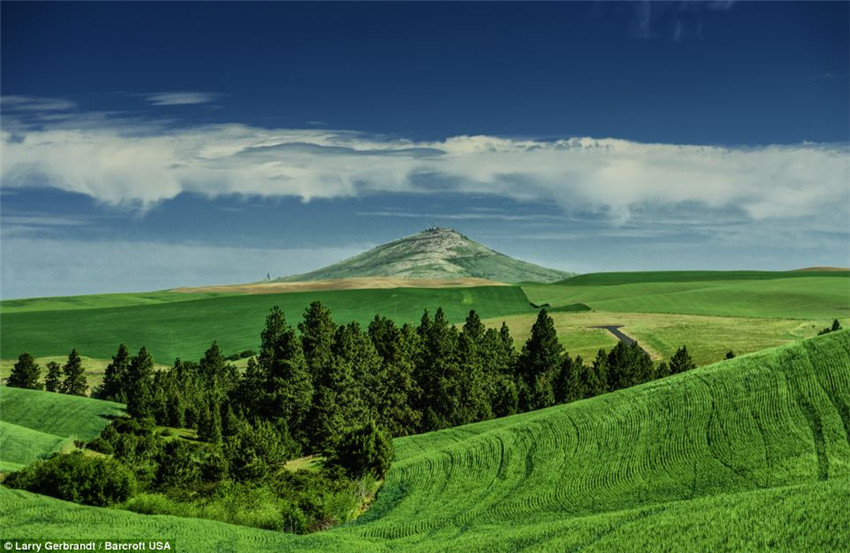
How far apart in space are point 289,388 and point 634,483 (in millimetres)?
46857

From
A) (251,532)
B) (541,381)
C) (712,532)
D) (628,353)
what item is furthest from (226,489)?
(628,353)

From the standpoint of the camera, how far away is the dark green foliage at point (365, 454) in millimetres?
59938

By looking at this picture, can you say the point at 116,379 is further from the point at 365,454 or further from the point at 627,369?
the point at 627,369

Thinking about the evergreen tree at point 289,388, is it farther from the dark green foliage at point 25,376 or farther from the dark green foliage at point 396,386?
the dark green foliage at point 25,376

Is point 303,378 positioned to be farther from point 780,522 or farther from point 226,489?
point 780,522

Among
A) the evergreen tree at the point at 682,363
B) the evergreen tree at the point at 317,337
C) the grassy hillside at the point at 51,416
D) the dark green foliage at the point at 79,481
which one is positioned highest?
the evergreen tree at the point at 317,337

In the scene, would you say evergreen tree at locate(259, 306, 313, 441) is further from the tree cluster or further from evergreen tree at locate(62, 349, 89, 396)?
the tree cluster

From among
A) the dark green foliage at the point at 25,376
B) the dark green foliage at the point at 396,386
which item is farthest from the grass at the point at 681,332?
the dark green foliage at the point at 25,376

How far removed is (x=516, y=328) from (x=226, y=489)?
409 feet

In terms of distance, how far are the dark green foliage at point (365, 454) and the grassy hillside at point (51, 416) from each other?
35.7 m

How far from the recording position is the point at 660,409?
56812 millimetres

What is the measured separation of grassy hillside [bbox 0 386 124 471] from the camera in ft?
248

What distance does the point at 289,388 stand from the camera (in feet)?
266

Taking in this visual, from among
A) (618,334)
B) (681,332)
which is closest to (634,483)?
(681,332)
